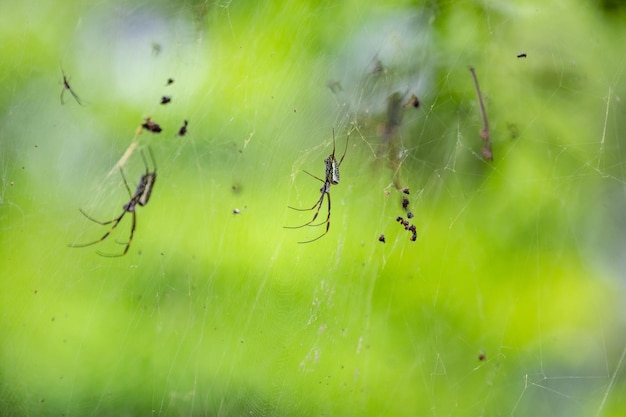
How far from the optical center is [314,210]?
2.24 feet

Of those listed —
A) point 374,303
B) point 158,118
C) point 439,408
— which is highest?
point 158,118

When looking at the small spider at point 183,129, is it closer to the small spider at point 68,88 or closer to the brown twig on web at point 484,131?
the small spider at point 68,88

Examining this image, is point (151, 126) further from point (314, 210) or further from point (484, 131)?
point (484, 131)

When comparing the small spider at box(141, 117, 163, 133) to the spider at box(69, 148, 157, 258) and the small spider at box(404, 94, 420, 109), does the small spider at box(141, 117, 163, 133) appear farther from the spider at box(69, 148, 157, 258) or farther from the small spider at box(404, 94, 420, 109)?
the small spider at box(404, 94, 420, 109)

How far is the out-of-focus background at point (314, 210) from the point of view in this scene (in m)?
0.66

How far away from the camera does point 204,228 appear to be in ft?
2.20

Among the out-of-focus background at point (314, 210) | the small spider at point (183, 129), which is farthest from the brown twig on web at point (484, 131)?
the small spider at point (183, 129)

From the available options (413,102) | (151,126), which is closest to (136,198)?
(151,126)

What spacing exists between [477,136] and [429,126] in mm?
63

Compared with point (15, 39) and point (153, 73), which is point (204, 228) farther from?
point (15, 39)

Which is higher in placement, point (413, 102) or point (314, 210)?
point (413, 102)

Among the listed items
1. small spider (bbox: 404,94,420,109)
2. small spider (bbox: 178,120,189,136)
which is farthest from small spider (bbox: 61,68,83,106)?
small spider (bbox: 404,94,420,109)

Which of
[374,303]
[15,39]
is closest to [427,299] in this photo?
[374,303]

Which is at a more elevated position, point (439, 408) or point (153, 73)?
point (153, 73)
